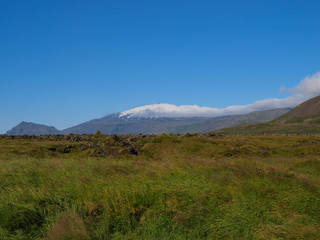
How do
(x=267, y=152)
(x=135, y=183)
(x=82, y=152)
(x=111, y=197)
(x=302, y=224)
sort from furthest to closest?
(x=267, y=152) → (x=82, y=152) → (x=135, y=183) → (x=111, y=197) → (x=302, y=224)

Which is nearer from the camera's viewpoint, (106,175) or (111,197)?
(111,197)

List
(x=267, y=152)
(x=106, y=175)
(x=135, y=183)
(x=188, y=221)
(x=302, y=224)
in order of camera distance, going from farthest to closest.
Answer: (x=267, y=152) < (x=106, y=175) < (x=135, y=183) < (x=188, y=221) < (x=302, y=224)

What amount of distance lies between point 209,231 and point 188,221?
2.42 feet

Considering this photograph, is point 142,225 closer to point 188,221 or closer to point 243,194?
point 188,221

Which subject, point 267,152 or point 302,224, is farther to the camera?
point 267,152

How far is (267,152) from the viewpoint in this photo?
39.1 metres

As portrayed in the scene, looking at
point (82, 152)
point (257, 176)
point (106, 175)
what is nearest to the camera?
point (257, 176)

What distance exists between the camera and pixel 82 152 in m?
31.8

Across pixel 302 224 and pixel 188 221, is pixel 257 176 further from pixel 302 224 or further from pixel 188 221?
pixel 188 221

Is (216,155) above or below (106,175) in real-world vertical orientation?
below

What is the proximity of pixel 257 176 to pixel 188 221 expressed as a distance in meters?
4.14

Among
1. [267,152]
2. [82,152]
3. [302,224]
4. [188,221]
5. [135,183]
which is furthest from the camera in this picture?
[267,152]

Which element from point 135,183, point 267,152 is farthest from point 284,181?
point 267,152

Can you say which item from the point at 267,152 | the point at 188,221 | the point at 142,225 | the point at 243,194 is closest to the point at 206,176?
the point at 243,194
